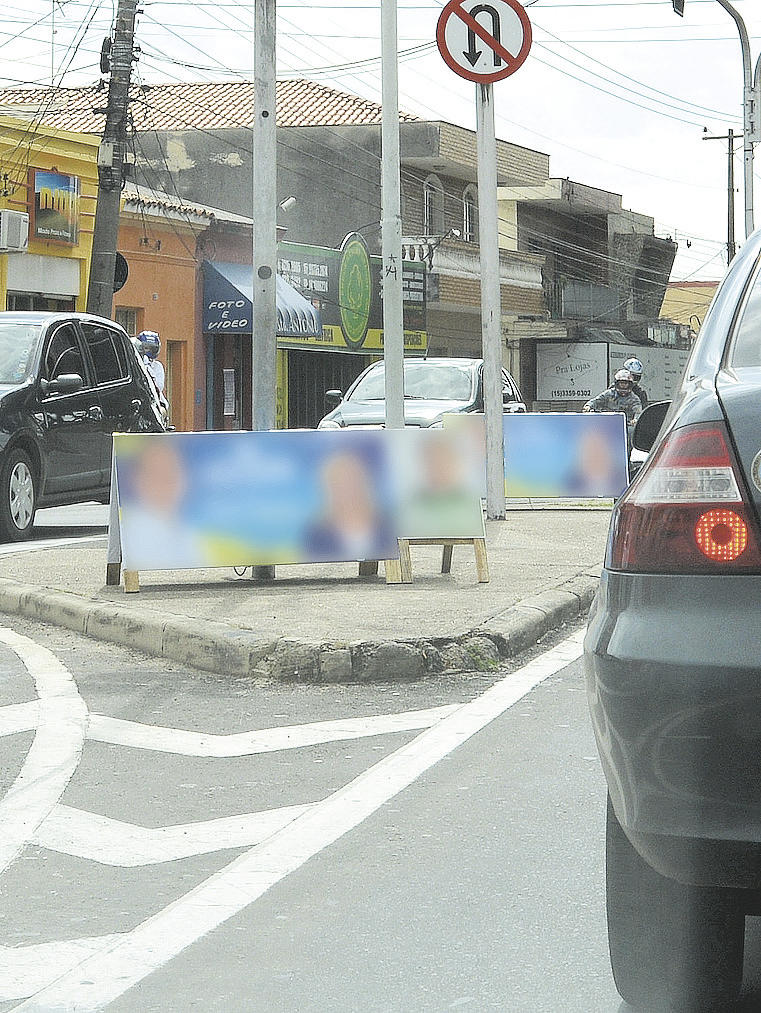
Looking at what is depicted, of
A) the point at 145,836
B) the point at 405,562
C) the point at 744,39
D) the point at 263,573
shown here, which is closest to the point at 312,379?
the point at 744,39

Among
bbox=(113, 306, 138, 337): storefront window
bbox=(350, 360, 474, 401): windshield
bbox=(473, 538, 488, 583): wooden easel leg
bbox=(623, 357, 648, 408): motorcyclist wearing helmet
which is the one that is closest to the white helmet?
bbox=(623, 357, 648, 408): motorcyclist wearing helmet

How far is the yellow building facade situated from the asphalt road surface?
2110 cm

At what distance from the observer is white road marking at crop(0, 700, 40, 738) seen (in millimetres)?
6266

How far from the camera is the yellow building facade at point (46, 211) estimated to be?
27641 mm

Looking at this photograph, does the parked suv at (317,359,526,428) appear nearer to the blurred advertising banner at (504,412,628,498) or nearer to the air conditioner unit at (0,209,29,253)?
the blurred advertising banner at (504,412,628,498)

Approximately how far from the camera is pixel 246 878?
4.38 metres

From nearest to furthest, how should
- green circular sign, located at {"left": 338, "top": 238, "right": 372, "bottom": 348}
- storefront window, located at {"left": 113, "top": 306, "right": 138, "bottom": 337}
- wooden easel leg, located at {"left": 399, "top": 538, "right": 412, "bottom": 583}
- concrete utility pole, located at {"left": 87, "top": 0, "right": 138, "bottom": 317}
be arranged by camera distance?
wooden easel leg, located at {"left": 399, "top": 538, "right": 412, "bottom": 583} < concrete utility pole, located at {"left": 87, "top": 0, "right": 138, "bottom": 317} < storefront window, located at {"left": 113, "top": 306, "right": 138, "bottom": 337} < green circular sign, located at {"left": 338, "top": 238, "right": 372, "bottom": 348}

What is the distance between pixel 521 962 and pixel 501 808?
1358mm

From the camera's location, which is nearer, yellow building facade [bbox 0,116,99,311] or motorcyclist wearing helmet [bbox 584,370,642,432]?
motorcyclist wearing helmet [bbox 584,370,642,432]

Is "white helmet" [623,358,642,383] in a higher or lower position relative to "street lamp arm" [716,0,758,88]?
lower

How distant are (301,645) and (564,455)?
32.5 feet

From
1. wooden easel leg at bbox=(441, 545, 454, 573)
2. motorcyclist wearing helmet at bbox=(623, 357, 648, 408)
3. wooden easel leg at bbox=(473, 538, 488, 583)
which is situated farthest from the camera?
motorcyclist wearing helmet at bbox=(623, 357, 648, 408)

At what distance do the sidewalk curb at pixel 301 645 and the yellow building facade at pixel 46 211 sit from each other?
19.0m

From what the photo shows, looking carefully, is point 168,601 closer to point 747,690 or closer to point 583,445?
point 747,690
